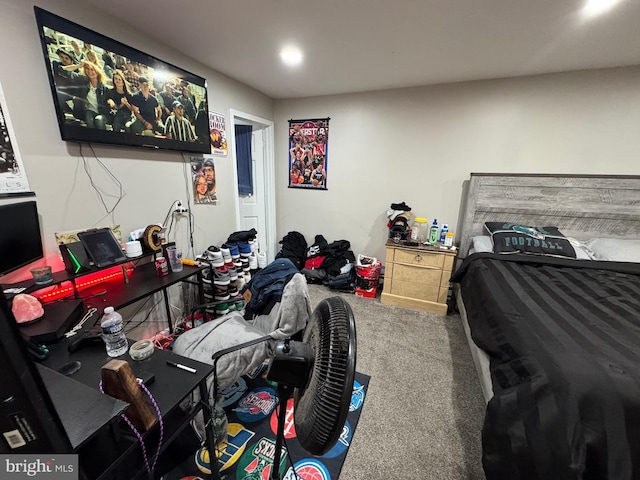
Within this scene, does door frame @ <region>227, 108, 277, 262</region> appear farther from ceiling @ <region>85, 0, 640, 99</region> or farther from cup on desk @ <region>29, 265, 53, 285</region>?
cup on desk @ <region>29, 265, 53, 285</region>

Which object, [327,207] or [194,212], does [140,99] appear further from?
[327,207]

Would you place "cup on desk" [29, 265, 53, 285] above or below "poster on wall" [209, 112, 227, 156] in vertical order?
below

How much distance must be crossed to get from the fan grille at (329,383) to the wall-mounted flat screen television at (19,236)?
149 centimetres

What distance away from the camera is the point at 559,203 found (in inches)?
97.8

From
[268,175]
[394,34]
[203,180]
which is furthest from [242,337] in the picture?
[268,175]

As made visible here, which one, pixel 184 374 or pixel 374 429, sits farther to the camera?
pixel 374 429

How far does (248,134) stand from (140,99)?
64.4 inches

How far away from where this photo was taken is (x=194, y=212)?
2.41 metres

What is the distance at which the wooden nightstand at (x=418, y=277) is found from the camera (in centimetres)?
266

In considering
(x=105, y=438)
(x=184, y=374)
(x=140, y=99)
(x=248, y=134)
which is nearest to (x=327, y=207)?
(x=248, y=134)

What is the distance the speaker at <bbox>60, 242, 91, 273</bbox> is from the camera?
1.45 meters

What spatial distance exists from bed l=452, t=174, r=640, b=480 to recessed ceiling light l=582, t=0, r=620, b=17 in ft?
4.24

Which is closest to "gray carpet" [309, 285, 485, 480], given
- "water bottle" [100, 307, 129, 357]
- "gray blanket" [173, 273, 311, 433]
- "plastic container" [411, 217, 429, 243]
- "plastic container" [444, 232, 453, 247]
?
"gray blanket" [173, 273, 311, 433]

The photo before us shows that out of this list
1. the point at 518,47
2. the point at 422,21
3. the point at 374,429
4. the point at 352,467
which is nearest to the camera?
the point at 352,467
